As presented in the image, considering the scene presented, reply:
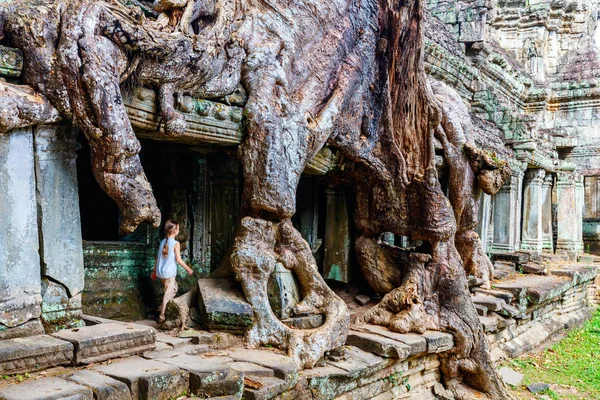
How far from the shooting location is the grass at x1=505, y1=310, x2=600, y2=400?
7.43 m

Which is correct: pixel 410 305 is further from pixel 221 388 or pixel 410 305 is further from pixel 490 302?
pixel 221 388

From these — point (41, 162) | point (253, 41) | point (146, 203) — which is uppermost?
point (253, 41)

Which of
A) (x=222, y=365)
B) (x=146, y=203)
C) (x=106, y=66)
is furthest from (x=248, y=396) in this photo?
(x=106, y=66)

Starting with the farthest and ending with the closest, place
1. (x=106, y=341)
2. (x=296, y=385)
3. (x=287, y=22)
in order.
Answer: (x=287, y=22)
(x=296, y=385)
(x=106, y=341)

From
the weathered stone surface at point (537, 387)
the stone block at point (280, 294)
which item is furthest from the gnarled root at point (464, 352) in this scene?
the stone block at point (280, 294)

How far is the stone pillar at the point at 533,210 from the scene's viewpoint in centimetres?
1255

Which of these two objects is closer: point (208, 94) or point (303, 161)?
point (208, 94)

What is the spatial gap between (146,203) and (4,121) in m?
1.07

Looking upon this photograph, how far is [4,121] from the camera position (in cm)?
366

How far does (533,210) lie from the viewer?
1267 cm

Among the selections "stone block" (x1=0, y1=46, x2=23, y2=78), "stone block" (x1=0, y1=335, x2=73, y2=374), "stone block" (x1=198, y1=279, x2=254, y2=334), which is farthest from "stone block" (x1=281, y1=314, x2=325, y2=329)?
"stone block" (x1=0, y1=46, x2=23, y2=78)

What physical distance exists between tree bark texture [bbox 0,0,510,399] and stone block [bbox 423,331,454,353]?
11 cm

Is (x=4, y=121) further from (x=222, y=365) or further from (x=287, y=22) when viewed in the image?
(x=287, y=22)

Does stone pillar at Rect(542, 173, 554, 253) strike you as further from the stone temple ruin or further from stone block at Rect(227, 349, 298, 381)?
stone block at Rect(227, 349, 298, 381)
